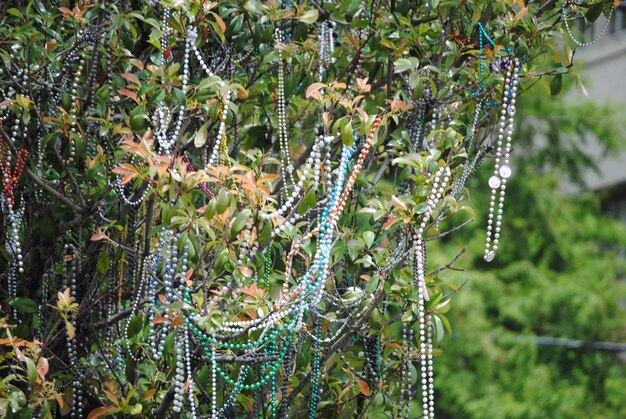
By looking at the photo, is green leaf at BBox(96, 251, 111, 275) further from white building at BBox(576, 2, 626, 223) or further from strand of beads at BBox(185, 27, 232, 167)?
white building at BBox(576, 2, 626, 223)

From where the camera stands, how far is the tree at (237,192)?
3.56 metres

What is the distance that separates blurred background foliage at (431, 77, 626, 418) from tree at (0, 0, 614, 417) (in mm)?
6637

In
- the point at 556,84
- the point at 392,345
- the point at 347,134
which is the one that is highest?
the point at 556,84

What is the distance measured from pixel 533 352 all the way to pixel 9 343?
27.4 ft

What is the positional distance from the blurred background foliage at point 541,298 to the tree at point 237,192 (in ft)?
21.8

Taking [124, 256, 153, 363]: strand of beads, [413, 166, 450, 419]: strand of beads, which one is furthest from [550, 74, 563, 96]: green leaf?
[124, 256, 153, 363]: strand of beads

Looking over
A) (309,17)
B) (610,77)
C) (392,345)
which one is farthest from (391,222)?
(610,77)

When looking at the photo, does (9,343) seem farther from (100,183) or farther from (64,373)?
(100,183)

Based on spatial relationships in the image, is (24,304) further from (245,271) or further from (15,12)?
(15,12)

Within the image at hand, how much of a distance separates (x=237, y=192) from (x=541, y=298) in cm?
856

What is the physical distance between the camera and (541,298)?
11.4 m

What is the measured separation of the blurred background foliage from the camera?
1093 cm

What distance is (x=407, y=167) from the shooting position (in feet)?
13.5

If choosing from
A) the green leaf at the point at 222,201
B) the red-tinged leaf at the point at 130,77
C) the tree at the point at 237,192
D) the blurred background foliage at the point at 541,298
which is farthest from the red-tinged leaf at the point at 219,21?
the blurred background foliage at the point at 541,298
